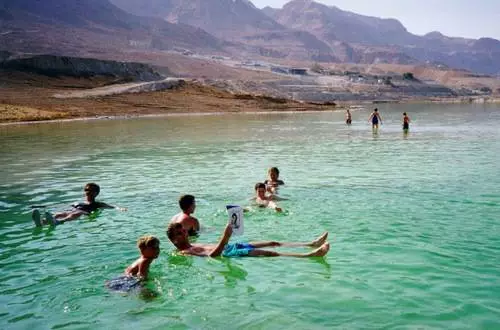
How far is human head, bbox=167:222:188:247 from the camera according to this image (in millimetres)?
10227

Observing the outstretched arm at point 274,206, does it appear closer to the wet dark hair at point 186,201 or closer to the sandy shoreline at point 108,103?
the wet dark hair at point 186,201

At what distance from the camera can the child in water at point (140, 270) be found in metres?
8.98

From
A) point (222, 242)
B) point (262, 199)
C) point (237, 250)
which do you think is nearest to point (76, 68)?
point (262, 199)

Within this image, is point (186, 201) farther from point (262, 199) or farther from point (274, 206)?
point (262, 199)

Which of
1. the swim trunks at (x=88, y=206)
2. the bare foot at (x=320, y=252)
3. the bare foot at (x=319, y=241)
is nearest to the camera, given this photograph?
the bare foot at (x=320, y=252)

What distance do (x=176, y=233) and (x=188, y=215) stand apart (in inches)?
69.3

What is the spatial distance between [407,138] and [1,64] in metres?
71.8

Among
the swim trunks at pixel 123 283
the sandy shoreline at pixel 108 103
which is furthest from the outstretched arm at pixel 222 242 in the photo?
the sandy shoreline at pixel 108 103

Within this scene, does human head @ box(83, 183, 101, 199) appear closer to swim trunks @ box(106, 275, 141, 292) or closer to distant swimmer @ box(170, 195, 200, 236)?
distant swimmer @ box(170, 195, 200, 236)

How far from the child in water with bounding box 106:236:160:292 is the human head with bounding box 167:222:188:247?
3.62 feet

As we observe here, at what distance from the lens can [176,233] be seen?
1028 centimetres

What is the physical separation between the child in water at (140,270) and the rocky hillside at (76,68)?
276ft

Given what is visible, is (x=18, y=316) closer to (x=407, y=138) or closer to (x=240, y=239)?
(x=240, y=239)

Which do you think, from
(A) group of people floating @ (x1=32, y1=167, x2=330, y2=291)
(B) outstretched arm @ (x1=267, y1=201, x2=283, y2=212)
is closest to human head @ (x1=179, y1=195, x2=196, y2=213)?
(A) group of people floating @ (x1=32, y1=167, x2=330, y2=291)
